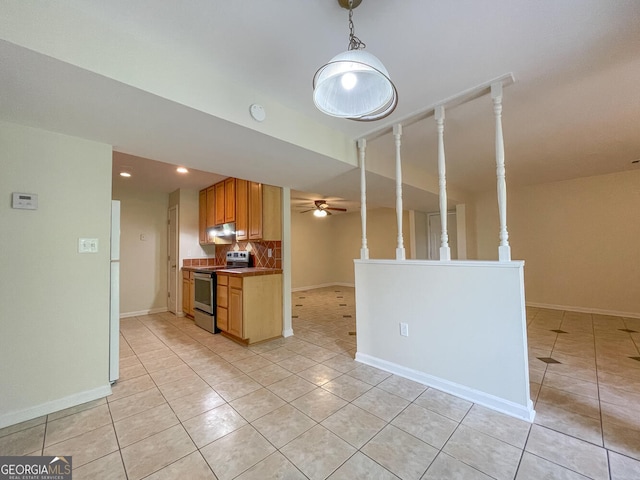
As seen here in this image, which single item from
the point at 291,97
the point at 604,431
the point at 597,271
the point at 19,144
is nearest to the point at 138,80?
the point at 291,97

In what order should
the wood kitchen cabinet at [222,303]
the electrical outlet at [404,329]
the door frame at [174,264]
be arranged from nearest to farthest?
the electrical outlet at [404,329] → the wood kitchen cabinet at [222,303] → the door frame at [174,264]

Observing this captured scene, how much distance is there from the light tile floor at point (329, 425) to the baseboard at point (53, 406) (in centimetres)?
6

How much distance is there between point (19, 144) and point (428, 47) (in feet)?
9.68

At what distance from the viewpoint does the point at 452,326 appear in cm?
221

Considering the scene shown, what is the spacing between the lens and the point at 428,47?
1678mm

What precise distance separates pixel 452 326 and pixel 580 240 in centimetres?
446

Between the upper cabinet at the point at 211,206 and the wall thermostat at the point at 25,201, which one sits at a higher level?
the upper cabinet at the point at 211,206

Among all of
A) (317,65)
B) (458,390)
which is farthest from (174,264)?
(458,390)

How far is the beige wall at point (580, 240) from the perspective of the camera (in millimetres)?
4344

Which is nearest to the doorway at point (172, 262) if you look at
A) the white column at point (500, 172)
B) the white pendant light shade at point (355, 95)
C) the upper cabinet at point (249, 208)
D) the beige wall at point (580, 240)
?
the upper cabinet at point (249, 208)

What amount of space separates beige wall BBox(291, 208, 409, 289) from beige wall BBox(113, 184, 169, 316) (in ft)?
11.0

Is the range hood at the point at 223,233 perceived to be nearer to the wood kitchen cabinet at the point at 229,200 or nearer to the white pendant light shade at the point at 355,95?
the wood kitchen cabinet at the point at 229,200
